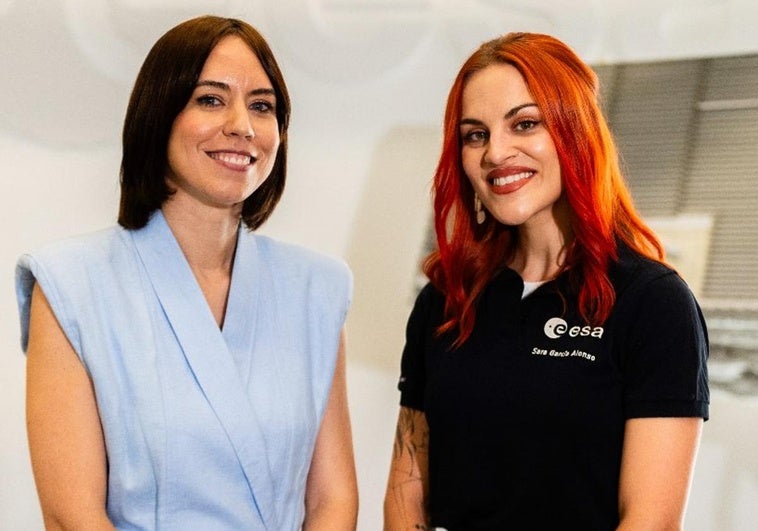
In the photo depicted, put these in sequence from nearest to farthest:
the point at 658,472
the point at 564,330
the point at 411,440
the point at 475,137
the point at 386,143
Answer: the point at 658,472, the point at 564,330, the point at 475,137, the point at 411,440, the point at 386,143

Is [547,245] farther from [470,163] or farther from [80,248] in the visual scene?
[80,248]

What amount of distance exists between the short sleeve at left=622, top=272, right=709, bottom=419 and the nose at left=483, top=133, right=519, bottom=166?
0.94 feet

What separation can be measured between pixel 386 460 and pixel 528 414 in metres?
1.13

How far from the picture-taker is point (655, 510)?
5.14 feet

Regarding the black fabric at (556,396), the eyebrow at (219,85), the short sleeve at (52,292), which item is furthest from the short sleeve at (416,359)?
the short sleeve at (52,292)

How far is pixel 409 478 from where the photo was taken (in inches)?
74.0

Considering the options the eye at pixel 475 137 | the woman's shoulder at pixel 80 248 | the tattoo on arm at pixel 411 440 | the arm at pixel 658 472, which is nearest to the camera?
the arm at pixel 658 472

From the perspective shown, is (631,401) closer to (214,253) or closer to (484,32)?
(214,253)

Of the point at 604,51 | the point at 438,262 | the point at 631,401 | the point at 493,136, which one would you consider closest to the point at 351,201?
the point at 604,51

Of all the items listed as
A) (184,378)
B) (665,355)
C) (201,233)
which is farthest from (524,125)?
(184,378)

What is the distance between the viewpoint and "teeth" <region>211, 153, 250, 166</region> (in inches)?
68.5

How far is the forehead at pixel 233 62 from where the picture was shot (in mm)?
1736

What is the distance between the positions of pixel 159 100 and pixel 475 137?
50cm

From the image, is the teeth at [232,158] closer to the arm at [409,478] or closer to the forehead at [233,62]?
the forehead at [233,62]
